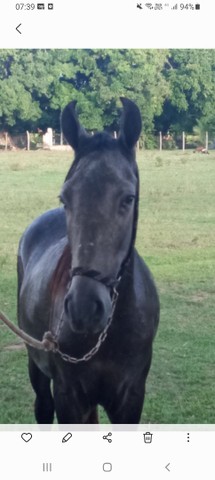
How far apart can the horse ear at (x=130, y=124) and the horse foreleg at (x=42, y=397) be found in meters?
0.83

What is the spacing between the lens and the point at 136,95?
6.70ft

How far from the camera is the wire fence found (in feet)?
6.73

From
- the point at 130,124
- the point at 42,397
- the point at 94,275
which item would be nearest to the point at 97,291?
the point at 94,275

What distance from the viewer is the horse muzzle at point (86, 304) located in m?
1.33

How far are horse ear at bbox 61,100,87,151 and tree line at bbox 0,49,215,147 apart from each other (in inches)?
15.7

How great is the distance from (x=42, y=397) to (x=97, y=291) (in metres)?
0.80

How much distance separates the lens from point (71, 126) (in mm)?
1496

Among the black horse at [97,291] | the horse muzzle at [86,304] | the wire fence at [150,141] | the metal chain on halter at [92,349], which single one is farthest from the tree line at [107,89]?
the horse muzzle at [86,304]
